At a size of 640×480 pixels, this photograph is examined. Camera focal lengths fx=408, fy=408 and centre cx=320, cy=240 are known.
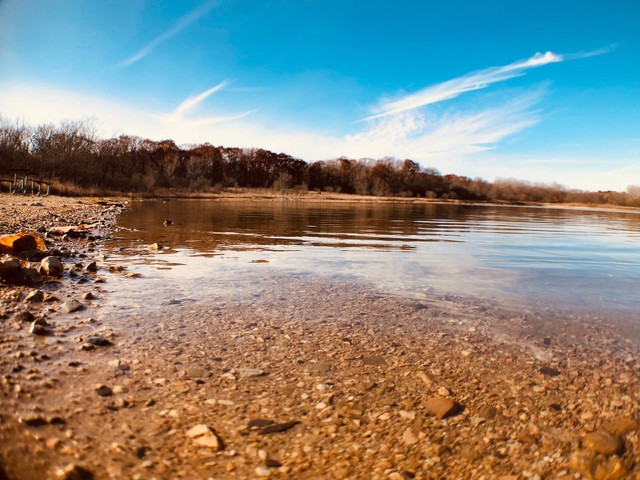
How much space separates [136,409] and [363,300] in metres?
3.53

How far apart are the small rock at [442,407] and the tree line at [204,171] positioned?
45329 mm

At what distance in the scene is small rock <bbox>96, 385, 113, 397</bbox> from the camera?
9.27 ft

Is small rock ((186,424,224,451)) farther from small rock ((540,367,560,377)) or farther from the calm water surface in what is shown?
the calm water surface

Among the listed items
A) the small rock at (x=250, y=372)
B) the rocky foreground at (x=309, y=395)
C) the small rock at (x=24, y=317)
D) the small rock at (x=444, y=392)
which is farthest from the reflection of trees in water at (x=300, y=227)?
the small rock at (x=444, y=392)

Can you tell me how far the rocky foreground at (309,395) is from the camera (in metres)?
2.27

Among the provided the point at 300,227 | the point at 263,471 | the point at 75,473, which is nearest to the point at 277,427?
the point at 263,471

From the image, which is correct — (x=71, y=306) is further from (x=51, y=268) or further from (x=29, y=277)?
(x=51, y=268)

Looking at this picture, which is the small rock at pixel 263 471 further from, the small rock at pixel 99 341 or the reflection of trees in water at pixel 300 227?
the reflection of trees in water at pixel 300 227

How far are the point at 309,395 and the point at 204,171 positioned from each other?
90.3 metres

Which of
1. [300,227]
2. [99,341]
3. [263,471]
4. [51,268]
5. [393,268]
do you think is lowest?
[263,471]

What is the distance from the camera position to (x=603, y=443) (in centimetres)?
252

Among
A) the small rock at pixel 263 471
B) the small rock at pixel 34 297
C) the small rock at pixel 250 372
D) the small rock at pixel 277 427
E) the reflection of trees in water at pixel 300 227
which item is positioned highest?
the reflection of trees in water at pixel 300 227

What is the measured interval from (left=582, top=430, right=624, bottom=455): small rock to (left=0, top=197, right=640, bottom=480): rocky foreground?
10 mm

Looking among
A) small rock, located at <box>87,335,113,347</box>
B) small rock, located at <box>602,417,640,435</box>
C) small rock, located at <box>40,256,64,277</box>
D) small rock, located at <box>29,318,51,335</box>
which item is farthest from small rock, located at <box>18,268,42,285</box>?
small rock, located at <box>602,417,640,435</box>
